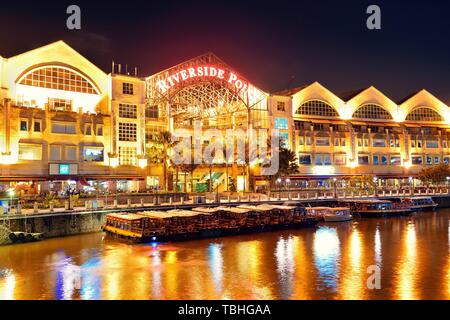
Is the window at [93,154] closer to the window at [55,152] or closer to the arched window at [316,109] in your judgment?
the window at [55,152]

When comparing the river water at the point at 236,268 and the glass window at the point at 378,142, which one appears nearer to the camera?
the river water at the point at 236,268

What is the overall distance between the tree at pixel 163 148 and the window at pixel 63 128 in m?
13.0

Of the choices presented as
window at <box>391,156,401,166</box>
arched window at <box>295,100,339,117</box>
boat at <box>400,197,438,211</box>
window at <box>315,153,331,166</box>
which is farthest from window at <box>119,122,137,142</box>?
window at <box>391,156,401,166</box>

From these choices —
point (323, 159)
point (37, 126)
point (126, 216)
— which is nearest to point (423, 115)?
point (323, 159)

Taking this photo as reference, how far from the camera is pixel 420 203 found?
3250 inches

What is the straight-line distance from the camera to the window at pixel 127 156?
3044 inches

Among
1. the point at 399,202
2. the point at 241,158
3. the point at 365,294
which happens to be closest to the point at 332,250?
the point at 365,294

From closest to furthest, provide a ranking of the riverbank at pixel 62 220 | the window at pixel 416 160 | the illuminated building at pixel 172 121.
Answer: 1. the riverbank at pixel 62 220
2. the illuminated building at pixel 172 121
3. the window at pixel 416 160

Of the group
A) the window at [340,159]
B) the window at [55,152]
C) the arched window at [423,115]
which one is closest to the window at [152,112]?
the window at [55,152]

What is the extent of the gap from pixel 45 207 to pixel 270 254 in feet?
93.2

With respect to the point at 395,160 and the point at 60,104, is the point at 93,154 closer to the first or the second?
the point at 60,104

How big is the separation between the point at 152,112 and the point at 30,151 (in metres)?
23.6

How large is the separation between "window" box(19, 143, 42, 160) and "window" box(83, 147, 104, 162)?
22.8 ft
